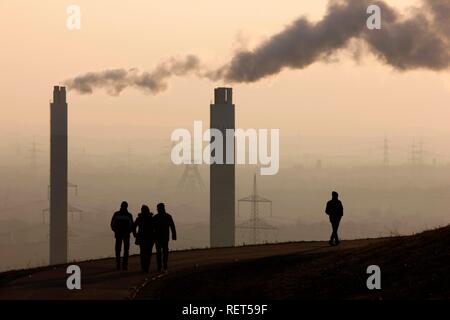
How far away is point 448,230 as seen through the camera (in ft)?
87.4

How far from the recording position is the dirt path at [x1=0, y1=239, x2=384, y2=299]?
23547mm

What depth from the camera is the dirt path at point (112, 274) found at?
2355cm

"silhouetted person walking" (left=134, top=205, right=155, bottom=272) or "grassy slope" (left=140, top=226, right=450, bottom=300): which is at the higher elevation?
"silhouetted person walking" (left=134, top=205, right=155, bottom=272)

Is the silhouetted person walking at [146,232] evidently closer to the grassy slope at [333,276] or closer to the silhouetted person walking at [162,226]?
the silhouetted person walking at [162,226]

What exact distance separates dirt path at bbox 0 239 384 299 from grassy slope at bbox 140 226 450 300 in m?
0.79

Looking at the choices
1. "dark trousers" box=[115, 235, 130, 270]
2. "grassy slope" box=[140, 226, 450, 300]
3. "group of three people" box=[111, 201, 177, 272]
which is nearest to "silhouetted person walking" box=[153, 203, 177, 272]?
"group of three people" box=[111, 201, 177, 272]

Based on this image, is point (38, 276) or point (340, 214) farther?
point (340, 214)

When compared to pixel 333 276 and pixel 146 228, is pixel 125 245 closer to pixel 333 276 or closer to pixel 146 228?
pixel 146 228

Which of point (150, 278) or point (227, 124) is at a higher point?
point (227, 124)

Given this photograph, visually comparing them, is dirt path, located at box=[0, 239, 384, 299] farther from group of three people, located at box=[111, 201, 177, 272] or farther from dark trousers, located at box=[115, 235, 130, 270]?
group of three people, located at box=[111, 201, 177, 272]

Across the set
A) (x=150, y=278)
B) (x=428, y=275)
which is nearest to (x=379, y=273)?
(x=428, y=275)

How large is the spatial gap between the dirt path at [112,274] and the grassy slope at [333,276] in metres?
0.79
